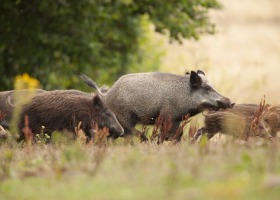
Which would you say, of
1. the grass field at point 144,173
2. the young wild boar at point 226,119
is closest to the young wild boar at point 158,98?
the young wild boar at point 226,119

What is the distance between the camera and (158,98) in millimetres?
14719

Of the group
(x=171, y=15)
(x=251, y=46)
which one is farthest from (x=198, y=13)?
(x=251, y=46)

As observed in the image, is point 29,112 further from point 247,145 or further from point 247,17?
point 247,17

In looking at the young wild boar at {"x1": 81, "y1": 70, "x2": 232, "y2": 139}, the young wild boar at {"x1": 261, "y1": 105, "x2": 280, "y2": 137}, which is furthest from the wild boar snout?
the young wild boar at {"x1": 261, "y1": 105, "x2": 280, "y2": 137}

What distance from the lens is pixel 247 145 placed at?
396 inches

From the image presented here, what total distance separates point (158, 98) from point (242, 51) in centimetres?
3191

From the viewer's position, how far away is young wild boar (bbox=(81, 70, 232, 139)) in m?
14.6

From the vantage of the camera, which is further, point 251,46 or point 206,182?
point 251,46

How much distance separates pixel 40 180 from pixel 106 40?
20463 millimetres

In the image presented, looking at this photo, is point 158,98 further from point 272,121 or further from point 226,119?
point 272,121

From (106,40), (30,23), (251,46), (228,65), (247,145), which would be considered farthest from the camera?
(251,46)

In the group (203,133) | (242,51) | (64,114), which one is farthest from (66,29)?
(242,51)

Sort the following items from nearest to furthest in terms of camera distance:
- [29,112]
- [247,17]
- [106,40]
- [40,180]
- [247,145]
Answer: [40,180], [247,145], [29,112], [106,40], [247,17]

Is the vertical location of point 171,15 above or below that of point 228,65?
above
